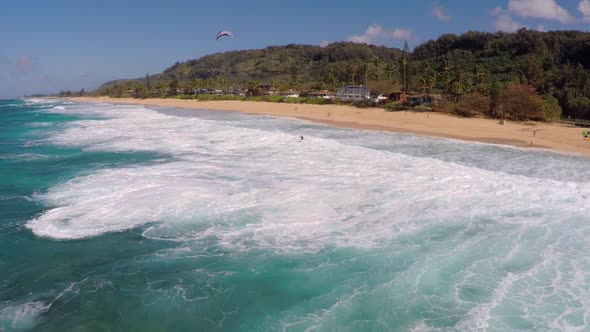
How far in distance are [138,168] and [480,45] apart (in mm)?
95209

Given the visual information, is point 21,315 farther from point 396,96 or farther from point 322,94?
point 322,94

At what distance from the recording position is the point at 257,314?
30.3 ft

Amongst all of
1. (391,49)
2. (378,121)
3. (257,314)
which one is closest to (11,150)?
(257,314)

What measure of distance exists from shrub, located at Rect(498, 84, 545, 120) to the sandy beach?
1.92m

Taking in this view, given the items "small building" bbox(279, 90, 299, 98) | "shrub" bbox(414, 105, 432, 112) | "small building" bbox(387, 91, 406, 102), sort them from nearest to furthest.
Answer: "shrub" bbox(414, 105, 432, 112)
"small building" bbox(387, 91, 406, 102)
"small building" bbox(279, 90, 299, 98)

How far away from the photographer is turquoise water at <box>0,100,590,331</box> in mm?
9172

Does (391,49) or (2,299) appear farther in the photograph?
(391,49)

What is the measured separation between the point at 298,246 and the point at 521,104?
1454 inches

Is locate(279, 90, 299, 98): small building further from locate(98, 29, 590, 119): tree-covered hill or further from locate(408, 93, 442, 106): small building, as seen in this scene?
locate(408, 93, 442, 106): small building

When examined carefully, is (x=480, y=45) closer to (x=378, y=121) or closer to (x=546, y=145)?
(x=378, y=121)

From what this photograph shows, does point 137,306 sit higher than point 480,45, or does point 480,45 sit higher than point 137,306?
point 480,45

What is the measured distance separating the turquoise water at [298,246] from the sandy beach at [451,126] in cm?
786

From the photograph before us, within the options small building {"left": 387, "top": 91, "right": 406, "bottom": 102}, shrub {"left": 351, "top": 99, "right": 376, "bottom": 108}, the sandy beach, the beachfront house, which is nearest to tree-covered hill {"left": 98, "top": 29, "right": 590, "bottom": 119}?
the beachfront house

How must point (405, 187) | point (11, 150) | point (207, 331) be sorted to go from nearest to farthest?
1. point (207, 331)
2. point (405, 187)
3. point (11, 150)
